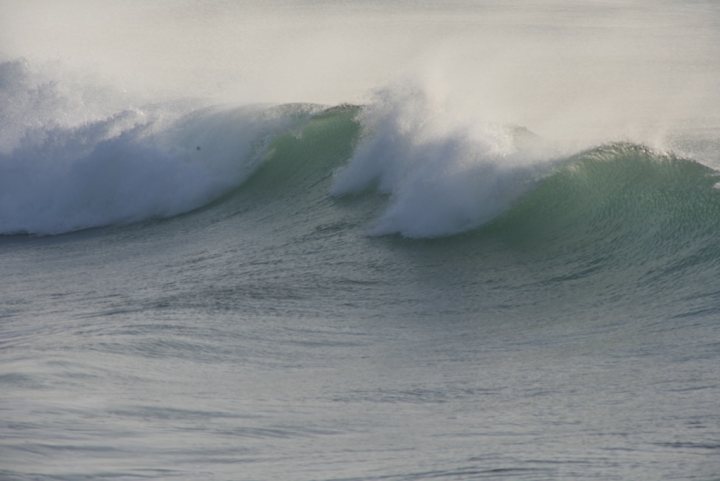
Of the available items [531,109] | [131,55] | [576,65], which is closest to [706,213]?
[531,109]

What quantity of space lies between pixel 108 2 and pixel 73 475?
3456 centimetres

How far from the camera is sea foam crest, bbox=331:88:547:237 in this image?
1195cm

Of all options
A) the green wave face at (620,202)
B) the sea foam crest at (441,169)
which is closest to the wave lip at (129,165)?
the sea foam crest at (441,169)

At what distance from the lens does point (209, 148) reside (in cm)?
1591

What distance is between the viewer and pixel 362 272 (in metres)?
11.1

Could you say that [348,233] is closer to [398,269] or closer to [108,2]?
[398,269]

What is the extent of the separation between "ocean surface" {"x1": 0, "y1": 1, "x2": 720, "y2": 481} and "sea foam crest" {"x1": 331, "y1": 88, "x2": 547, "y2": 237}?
0.03 metres

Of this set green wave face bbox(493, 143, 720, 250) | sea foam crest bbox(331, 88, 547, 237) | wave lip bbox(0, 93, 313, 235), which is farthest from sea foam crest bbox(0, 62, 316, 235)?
green wave face bbox(493, 143, 720, 250)

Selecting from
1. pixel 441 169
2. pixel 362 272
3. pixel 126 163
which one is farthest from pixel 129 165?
pixel 362 272

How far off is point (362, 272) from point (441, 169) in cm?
173

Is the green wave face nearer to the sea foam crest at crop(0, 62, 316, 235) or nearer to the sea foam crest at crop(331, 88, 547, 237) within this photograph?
the sea foam crest at crop(331, 88, 547, 237)

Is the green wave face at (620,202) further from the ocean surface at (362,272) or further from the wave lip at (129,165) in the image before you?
the wave lip at (129,165)

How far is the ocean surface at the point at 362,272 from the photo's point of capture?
6293 mm

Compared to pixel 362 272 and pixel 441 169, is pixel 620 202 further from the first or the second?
pixel 362 272
